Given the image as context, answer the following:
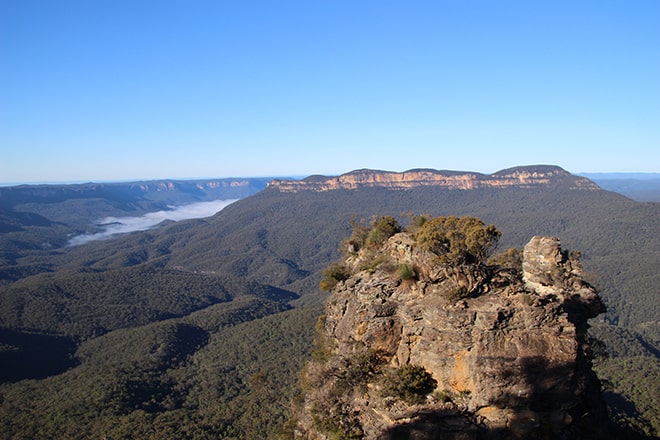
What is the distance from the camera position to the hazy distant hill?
1753 inches

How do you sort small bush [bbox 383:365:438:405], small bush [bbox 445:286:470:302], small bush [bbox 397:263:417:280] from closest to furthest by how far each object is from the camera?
small bush [bbox 383:365:438:405] < small bush [bbox 445:286:470:302] < small bush [bbox 397:263:417:280]

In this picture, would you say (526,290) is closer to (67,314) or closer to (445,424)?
(445,424)

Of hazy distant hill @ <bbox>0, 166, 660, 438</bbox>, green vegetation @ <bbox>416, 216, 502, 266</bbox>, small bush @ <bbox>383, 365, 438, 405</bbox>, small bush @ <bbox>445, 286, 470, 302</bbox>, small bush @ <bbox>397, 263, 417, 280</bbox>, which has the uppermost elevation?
green vegetation @ <bbox>416, 216, 502, 266</bbox>

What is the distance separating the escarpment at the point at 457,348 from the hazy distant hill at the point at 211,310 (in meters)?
6.65

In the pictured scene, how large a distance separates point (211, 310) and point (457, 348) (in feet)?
281

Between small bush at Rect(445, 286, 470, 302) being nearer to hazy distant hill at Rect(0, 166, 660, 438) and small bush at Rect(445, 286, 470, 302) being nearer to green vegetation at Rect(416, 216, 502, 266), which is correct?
green vegetation at Rect(416, 216, 502, 266)

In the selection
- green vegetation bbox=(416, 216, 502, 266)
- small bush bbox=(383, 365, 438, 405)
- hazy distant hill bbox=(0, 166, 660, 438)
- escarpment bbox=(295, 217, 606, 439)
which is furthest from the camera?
hazy distant hill bbox=(0, 166, 660, 438)

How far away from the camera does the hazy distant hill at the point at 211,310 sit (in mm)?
44531

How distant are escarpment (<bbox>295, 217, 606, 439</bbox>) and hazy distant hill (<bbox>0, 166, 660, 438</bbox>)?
262 inches

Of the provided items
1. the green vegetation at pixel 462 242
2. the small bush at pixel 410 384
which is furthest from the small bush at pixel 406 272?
the small bush at pixel 410 384

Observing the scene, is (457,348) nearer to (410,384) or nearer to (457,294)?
(457,294)

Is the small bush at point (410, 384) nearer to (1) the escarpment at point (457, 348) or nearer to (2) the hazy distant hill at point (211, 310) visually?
(1) the escarpment at point (457, 348)

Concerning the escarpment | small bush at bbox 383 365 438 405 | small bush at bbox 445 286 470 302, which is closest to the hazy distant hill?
the escarpment

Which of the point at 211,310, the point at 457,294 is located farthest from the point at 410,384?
the point at 211,310
